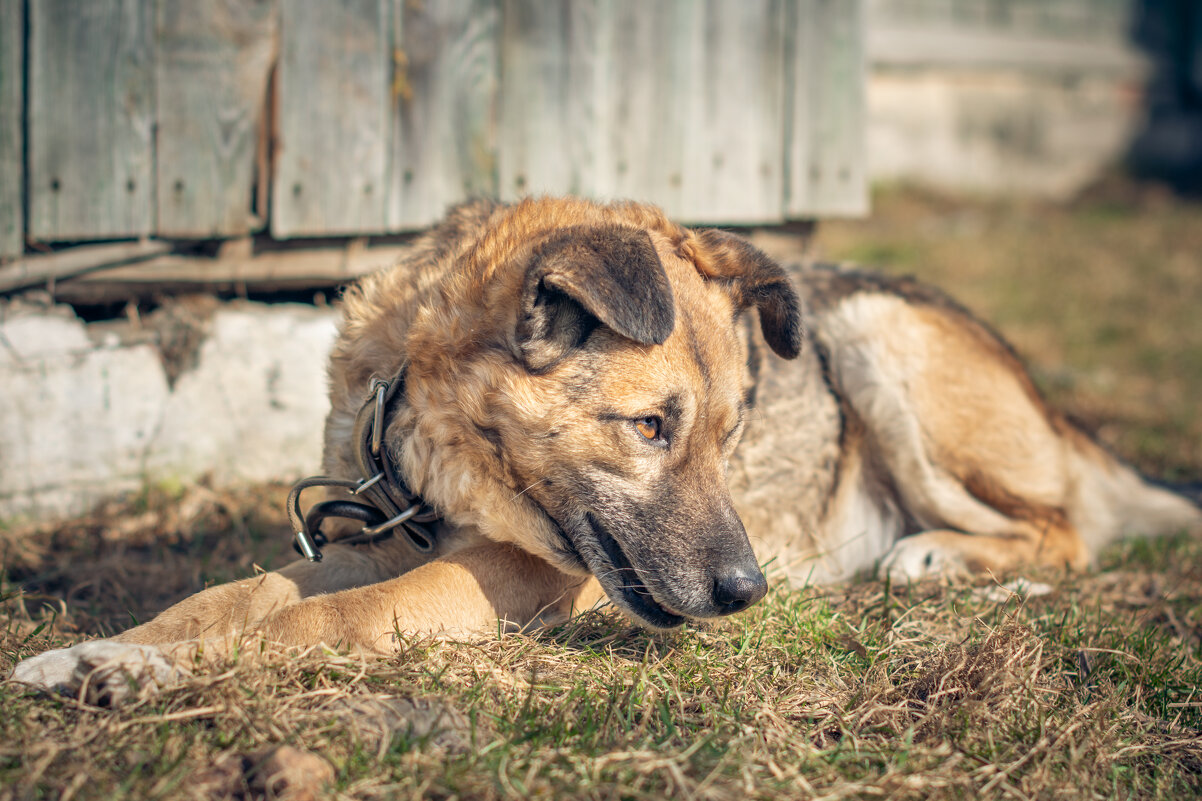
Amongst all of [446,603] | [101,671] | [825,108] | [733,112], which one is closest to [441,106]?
[733,112]

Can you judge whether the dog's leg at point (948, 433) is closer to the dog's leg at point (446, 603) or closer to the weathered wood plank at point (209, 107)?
the dog's leg at point (446, 603)

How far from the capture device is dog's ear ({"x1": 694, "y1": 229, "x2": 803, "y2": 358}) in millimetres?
3227

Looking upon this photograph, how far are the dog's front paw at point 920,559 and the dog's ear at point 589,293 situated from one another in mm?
1964

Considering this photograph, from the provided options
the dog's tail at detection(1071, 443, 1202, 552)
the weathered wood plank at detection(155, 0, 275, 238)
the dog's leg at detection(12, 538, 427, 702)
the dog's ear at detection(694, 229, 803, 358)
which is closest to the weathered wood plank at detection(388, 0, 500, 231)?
the weathered wood plank at detection(155, 0, 275, 238)

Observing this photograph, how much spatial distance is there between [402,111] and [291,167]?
635 mm

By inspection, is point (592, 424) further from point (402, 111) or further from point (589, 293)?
point (402, 111)

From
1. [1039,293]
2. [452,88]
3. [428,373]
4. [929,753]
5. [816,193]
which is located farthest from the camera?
[1039,293]

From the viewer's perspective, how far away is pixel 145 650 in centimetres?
240

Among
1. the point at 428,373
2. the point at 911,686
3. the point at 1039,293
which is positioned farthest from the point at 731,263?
the point at 1039,293

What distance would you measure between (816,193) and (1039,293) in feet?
14.6

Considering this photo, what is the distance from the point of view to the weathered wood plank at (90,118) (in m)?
3.90

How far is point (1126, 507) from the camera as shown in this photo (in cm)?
455

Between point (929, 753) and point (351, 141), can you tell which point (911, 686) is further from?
point (351, 141)

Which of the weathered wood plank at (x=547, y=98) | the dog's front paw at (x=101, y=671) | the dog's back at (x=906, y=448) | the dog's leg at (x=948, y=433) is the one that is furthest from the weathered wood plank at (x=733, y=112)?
the dog's front paw at (x=101, y=671)
